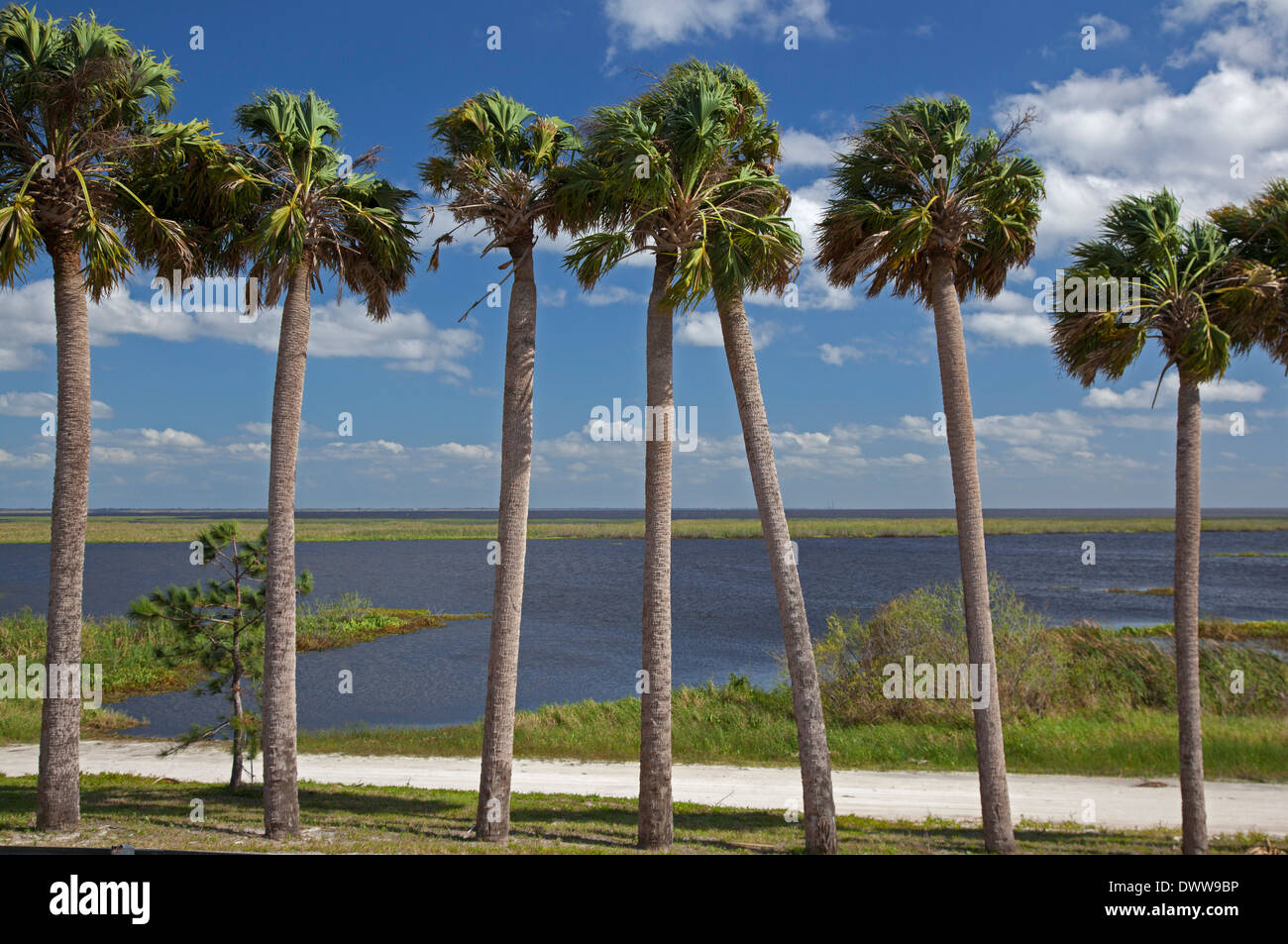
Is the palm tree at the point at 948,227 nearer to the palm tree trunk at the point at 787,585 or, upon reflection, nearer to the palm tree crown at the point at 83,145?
the palm tree trunk at the point at 787,585

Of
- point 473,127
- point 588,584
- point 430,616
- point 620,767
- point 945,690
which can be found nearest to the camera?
point 473,127

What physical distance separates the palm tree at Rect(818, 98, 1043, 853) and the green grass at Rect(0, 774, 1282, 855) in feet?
7.37

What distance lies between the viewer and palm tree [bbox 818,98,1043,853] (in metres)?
15.2

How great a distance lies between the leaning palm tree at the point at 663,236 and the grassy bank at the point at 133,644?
10.8 metres

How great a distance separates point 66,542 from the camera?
46.7 feet

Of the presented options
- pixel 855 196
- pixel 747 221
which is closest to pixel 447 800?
pixel 747 221

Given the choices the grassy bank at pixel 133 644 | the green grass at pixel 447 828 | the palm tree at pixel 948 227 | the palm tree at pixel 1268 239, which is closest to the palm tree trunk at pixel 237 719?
the green grass at pixel 447 828

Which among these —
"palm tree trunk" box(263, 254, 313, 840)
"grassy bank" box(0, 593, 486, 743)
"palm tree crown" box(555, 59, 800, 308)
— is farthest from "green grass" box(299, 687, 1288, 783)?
"palm tree crown" box(555, 59, 800, 308)

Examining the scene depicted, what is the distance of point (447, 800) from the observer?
757 inches

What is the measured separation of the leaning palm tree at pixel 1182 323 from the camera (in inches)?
587

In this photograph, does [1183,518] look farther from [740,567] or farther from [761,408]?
[740,567]

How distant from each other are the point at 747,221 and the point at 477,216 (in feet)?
15.0

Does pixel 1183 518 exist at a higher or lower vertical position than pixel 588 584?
higher

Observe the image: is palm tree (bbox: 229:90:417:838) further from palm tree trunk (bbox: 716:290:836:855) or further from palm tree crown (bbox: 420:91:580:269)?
palm tree trunk (bbox: 716:290:836:855)
